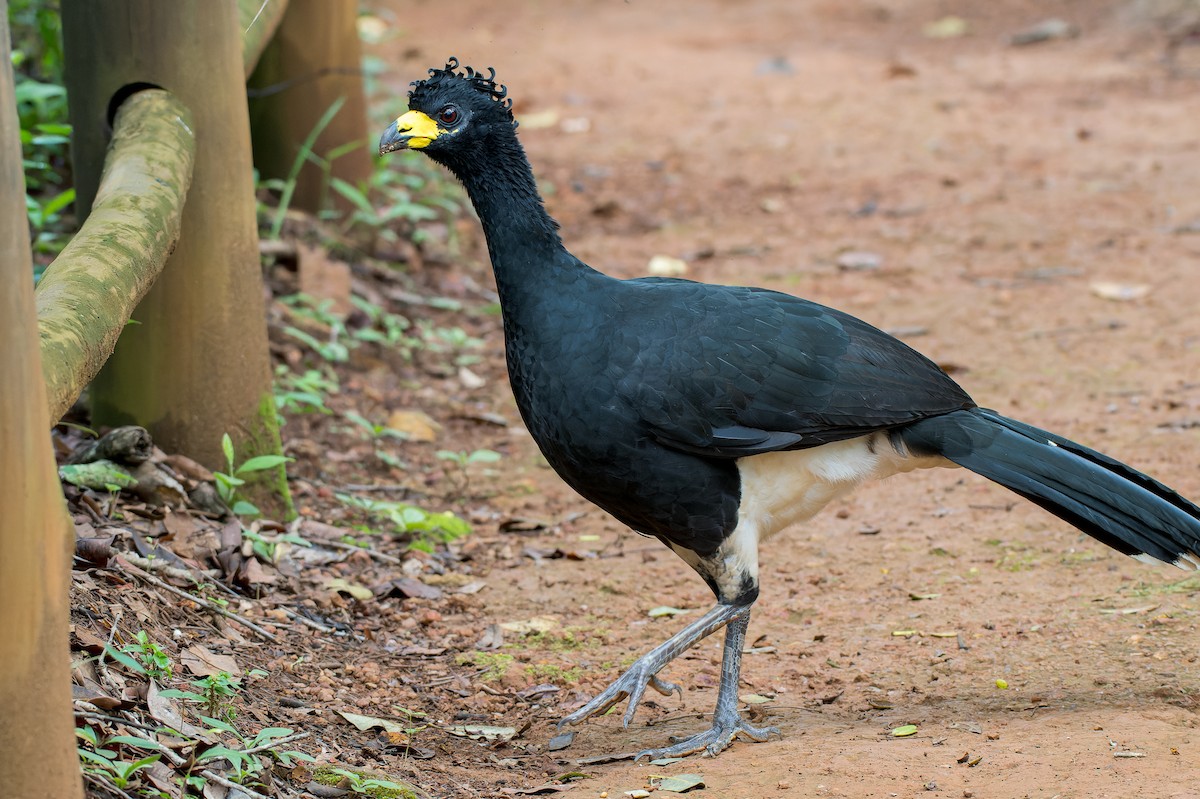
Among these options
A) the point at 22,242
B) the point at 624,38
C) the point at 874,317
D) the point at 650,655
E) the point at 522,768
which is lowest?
the point at 522,768

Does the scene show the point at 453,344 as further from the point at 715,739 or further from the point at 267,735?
the point at 267,735

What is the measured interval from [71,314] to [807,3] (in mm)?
14290

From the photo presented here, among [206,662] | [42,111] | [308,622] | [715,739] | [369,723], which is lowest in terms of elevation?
[715,739]

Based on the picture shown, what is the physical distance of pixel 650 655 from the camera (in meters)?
3.75

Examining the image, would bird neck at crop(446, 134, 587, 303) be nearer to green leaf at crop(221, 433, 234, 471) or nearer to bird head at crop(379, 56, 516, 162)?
bird head at crop(379, 56, 516, 162)

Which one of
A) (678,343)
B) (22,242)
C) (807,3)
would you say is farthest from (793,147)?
(22,242)

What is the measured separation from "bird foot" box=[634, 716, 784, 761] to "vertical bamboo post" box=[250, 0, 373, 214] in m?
4.79

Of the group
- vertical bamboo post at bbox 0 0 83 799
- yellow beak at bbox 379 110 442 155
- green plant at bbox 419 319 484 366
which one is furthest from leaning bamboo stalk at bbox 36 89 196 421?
green plant at bbox 419 319 484 366

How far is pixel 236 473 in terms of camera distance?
4.62 m

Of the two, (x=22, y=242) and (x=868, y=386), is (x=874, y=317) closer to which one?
(x=868, y=386)

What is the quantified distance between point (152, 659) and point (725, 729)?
1.61 m

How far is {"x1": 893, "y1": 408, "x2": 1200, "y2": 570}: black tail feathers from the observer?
3709 mm

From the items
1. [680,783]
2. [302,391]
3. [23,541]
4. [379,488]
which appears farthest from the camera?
[302,391]

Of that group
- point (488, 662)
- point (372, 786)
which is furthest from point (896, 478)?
point (372, 786)
